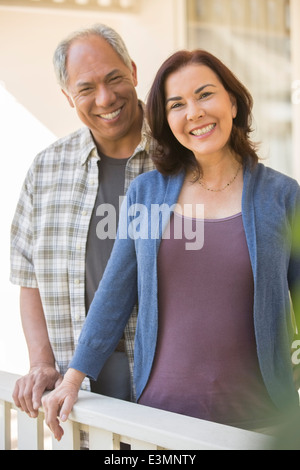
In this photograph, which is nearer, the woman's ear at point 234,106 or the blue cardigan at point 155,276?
the blue cardigan at point 155,276

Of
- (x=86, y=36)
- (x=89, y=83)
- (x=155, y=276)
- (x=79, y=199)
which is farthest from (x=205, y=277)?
(x=86, y=36)

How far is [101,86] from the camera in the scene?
1605 millimetres

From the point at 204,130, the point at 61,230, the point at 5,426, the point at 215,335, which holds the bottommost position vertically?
the point at 5,426

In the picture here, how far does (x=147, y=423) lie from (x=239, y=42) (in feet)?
11.0

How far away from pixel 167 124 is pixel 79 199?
380 millimetres

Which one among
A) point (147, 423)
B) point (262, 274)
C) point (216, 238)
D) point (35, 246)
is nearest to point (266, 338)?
point (262, 274)

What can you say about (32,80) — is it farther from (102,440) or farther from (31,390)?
(102,440)

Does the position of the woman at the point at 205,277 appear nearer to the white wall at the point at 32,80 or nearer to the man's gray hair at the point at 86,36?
the man's gray hair at the point at 86,36

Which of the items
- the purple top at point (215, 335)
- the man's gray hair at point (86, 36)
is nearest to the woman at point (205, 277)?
the purple top at point (215, 335)

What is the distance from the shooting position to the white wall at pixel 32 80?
13.2ft

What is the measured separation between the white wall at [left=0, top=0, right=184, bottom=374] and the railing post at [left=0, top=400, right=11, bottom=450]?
10.1 feet

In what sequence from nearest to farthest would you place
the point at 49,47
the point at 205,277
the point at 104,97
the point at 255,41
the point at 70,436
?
the point at 70,436 → the point at 205,277 → the point at 104,97 → the point at 255,41 → the point at 49,47

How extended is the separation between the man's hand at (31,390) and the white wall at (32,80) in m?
3.05

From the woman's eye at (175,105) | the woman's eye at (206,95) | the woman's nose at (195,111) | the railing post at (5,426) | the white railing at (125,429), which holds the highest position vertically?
the woman's eye at (206,95)
